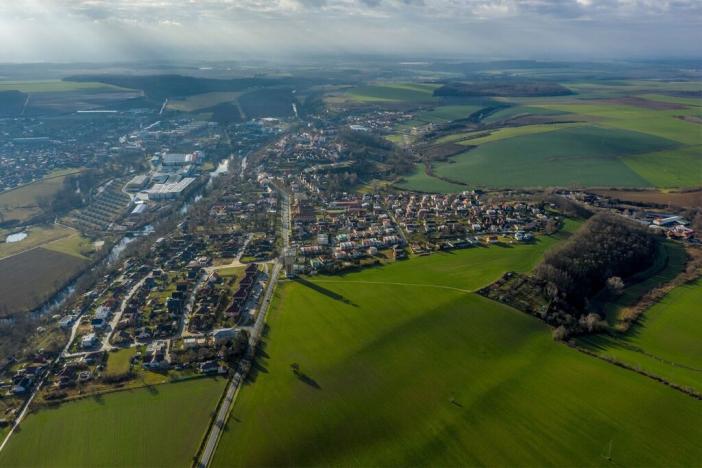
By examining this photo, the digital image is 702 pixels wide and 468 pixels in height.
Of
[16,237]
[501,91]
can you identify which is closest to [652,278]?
[16,237]

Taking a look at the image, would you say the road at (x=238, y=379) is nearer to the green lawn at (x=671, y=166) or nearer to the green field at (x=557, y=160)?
the green field at (x=557, y=160)

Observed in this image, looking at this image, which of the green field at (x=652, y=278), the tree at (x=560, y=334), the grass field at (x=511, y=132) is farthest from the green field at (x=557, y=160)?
the tree at (x=560, y=334)

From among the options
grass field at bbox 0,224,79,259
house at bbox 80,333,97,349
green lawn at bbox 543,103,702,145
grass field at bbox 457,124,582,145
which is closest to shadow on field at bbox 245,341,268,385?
house at bbox 80,333,97,349

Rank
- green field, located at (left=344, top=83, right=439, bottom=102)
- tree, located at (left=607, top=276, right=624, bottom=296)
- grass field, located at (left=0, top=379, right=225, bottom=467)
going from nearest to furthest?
grass field, located at (left=0, top=379, right=225, bottom=467) → tree, located at (left=607, top=276, right=624, bottom=296) → green field, located at (left=344, top=83, right=439, bottom=102)

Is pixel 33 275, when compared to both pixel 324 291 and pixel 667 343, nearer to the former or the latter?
pixel 324 291

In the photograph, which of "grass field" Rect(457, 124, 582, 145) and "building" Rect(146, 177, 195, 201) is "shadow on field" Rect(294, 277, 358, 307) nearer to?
"building" Rect(146, 177, 195, 201)
